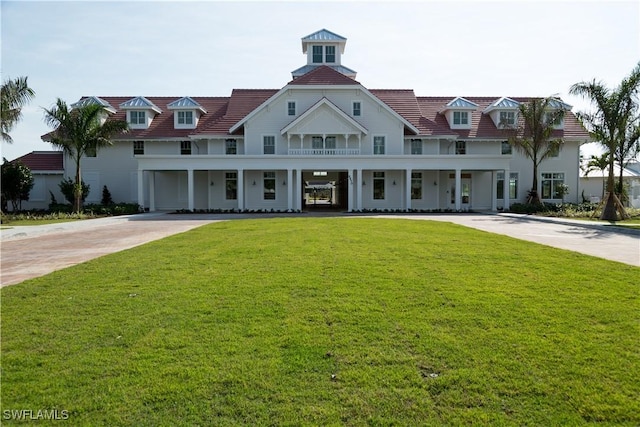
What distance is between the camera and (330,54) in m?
40.0

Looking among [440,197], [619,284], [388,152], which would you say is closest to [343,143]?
[388,152]

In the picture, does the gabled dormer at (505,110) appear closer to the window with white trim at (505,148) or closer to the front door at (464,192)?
the window with white trim at (505,148)

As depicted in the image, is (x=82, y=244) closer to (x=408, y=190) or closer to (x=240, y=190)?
(x=240, y=190)

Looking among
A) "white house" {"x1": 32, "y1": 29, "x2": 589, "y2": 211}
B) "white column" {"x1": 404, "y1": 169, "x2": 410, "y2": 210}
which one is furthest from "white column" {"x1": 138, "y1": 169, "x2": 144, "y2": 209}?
"white column" {"x1": 404, "y1": 169, "x2": 410, "y2": 210}

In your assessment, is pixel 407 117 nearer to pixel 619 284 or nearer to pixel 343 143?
pixel 343 143

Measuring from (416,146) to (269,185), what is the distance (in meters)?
12.4

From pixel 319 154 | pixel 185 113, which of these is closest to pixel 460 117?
pixel 319 154

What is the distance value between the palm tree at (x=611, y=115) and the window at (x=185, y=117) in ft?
89.0

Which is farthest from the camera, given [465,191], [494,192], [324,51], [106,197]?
[324,51]

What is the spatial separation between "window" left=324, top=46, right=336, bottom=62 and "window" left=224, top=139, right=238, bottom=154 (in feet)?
44.7

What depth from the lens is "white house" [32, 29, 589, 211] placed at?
98.3ft

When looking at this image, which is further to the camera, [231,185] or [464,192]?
[464,192]

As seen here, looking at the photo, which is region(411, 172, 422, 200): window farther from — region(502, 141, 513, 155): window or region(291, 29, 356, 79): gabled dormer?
region(291, 29, 356, 79): gabled dormer

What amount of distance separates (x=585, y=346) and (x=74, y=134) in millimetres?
29644
